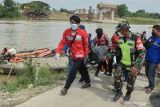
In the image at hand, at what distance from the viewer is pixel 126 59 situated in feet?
24.9

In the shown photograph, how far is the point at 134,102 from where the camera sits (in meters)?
7.64

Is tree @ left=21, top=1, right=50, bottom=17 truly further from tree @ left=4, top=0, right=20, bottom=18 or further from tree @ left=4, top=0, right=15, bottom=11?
tree @ left=4, top=0, right=15, bottom=11

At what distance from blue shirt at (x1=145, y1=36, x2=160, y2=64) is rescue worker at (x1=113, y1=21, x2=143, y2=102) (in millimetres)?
737

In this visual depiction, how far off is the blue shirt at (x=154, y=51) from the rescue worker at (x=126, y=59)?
2.42ft

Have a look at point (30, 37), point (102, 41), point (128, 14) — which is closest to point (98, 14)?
point (128, 14)

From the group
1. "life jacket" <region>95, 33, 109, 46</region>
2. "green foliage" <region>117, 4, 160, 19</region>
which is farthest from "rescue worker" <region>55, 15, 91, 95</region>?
"green foliage" <region>117, 4, 160, 19</region>

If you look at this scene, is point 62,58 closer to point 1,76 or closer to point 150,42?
point 1,76

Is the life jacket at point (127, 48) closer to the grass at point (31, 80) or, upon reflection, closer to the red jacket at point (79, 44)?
the red jacket at point (79, 44)

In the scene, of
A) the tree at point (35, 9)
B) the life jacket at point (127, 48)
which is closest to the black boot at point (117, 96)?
the life jacket at point (127, 48)

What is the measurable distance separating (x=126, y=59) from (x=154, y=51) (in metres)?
A: 0.92

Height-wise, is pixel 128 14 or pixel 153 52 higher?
pixel 153 52

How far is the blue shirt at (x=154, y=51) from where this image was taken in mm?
8172

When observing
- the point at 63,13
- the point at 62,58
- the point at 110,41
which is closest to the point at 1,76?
the point at 62,58

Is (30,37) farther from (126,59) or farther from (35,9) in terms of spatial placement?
(35,9)
